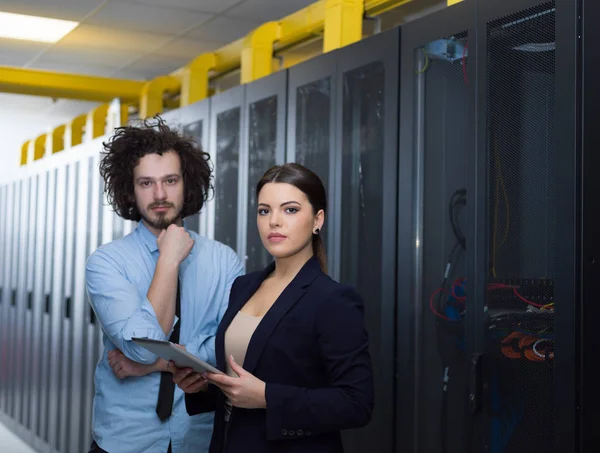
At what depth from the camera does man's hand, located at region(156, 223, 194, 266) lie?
206 centimetres

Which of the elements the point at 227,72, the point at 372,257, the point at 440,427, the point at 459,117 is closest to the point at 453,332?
the point at 440,427

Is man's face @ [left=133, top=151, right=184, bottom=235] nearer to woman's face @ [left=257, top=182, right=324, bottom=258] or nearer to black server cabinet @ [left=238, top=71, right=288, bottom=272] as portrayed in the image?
woman's face @ [left=257, top=182, right=324, bottom=258]

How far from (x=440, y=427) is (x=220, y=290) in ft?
2.57

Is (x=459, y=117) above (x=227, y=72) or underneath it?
→ underneath

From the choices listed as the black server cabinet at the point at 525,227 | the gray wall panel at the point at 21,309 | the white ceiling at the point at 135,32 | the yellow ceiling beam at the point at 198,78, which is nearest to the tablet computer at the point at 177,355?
the black server cabinet at the point at 525,227

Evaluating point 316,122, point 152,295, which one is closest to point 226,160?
point 316,122

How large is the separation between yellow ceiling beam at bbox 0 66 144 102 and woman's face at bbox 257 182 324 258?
4194 mm

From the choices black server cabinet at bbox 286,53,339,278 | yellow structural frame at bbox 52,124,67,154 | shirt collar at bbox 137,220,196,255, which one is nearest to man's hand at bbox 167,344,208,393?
shirt collar at bbox 137,220,196,255

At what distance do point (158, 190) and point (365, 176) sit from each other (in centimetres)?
84

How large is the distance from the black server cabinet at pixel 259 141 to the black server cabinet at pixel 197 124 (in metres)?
0.39

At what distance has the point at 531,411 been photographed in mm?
2053

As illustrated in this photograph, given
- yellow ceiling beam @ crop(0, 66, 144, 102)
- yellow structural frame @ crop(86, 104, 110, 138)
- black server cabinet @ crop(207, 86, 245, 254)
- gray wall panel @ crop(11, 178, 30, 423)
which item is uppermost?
yellow ceiling beam @ crop(0, 66, 144, 102)

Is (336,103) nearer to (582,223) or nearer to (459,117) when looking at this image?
(459,117)

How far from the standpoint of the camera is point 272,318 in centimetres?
163
